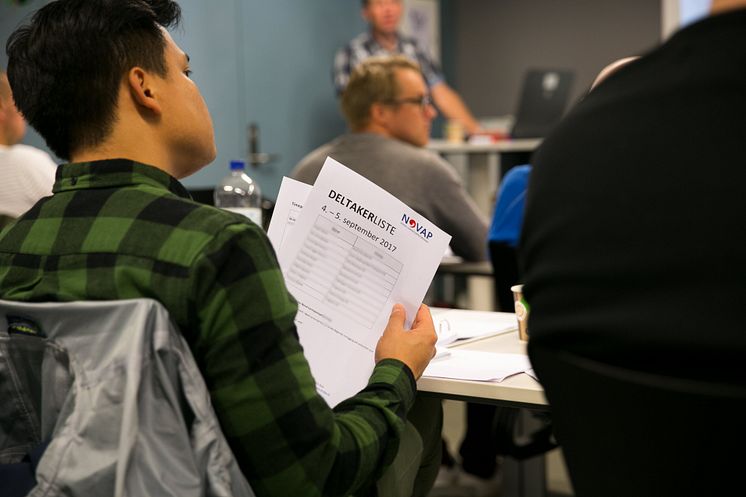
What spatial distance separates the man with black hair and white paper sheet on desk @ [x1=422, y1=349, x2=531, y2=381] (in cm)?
12

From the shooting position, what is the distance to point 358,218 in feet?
4.38

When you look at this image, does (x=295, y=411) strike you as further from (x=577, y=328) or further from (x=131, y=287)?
(x=577, y=328)

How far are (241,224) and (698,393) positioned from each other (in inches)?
20.7

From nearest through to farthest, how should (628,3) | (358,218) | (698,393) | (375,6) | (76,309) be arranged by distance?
(698,393) → (76,309) → (358,218) → (375,6) → (628,3)

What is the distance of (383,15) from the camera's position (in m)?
5.79

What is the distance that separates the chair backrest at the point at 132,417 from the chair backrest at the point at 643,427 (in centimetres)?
37

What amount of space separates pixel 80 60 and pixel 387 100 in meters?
2.33

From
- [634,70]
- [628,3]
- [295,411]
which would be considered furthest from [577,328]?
[628,3]

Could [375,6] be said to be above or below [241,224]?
above

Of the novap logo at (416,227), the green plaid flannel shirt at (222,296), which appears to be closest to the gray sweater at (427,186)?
the novap logo at (416,227)

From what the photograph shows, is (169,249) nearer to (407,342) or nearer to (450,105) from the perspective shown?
(407,342)

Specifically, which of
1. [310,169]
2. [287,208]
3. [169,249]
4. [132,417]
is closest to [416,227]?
[287,208]

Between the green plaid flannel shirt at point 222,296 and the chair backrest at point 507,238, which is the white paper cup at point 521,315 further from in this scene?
the chair backrest at point 507,238

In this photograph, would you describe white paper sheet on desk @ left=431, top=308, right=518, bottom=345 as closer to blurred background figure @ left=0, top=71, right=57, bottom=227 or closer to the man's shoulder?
the man's shoulder
